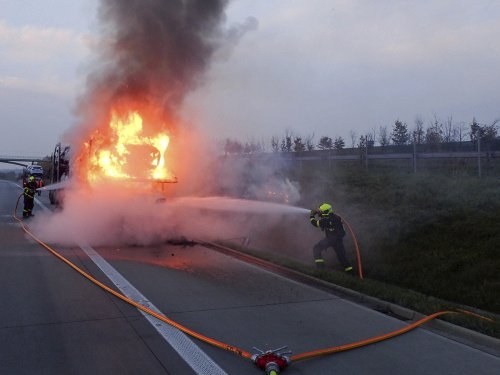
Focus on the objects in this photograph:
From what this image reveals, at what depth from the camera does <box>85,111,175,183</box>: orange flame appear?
426 inches

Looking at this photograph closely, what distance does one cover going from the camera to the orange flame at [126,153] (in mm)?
10820

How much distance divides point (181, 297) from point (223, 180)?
23.4 ft

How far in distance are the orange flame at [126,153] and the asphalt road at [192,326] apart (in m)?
3.44

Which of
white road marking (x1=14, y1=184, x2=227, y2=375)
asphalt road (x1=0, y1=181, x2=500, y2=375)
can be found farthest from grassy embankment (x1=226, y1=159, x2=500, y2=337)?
white road marking (x1=14, y1=184, x2=227, y2=375)

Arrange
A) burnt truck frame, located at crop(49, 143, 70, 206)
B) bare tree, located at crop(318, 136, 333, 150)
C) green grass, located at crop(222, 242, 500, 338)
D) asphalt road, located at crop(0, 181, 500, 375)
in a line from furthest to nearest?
bare tree, located at crop(318, 136, 333, 150), burnt truck frame, located at crop(49, 143, 70, 206), green grass, located at crop(222, 242, 500, 338), asphalt road, located at crop(0, 181, 500, 375)

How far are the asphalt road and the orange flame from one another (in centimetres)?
344

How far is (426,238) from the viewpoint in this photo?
8867 mm

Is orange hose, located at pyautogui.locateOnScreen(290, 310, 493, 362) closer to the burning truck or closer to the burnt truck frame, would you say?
the burning truck

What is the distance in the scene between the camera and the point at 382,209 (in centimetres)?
1132

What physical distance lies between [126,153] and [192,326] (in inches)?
268

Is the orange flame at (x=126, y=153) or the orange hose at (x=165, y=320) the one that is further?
the orange flame at (x=126, y=153)

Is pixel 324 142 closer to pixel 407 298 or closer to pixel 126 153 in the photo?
pixel 126 153

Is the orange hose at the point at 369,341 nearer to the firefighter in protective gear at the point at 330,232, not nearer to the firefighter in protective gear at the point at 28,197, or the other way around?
the firefighter in protective gear at the point at 330,232

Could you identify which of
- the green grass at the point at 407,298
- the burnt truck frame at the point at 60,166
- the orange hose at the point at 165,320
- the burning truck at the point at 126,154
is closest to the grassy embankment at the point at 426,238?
the green grass at the point at 407,298
